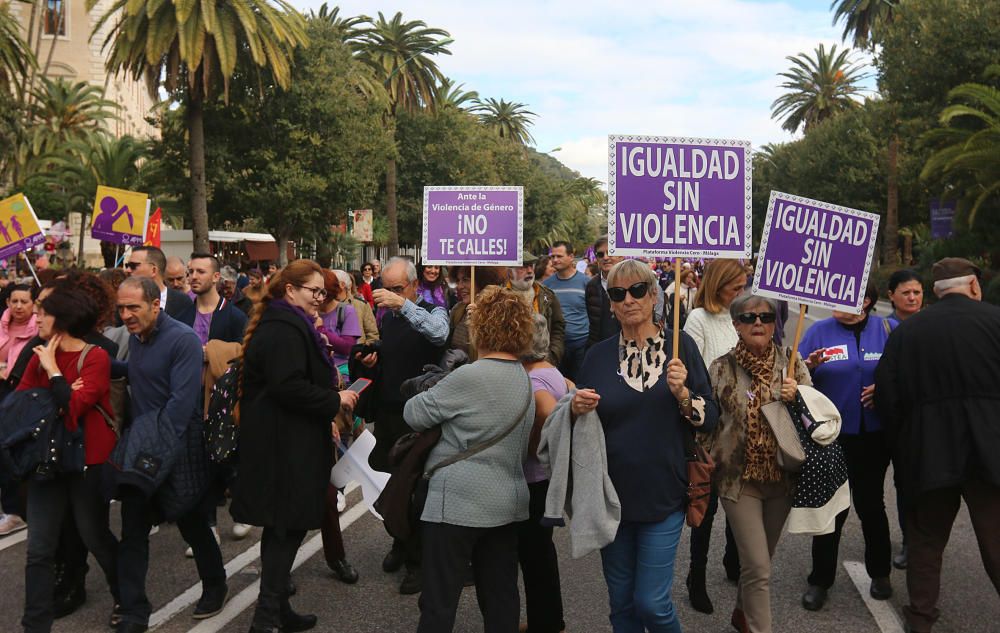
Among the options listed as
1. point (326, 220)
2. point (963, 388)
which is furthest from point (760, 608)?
point (326, 220)

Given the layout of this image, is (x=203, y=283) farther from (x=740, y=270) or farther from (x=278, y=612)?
(x=740, y=270)

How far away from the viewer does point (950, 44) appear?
87.5 feet

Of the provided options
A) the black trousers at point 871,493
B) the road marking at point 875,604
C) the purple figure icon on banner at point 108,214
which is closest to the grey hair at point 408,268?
the black trousers at point 871,493

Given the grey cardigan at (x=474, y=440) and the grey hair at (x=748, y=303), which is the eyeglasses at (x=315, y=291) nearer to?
the grey cardigan at (x=474, y=440)

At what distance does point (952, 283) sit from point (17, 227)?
918 cm

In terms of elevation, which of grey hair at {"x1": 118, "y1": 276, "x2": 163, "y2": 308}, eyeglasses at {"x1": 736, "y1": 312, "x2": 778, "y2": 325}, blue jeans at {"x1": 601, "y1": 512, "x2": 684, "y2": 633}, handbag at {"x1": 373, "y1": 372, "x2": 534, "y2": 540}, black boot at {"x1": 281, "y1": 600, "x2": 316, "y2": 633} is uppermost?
grey hair at {"x1": 118, "y1": 276, "x2": 163, "y2": 308}

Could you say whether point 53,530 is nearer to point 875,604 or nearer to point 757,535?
point 757,535

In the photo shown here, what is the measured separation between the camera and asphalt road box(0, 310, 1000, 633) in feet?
16.4

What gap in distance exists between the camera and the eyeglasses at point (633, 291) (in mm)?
3955

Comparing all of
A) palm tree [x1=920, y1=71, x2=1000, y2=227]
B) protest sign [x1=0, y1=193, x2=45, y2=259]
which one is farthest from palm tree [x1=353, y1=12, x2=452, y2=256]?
protest sign [x1=0, y1=193, x2=45, y2=259]

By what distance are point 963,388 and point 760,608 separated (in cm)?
151

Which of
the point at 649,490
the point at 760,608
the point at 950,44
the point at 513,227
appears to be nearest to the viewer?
the point at 649,490

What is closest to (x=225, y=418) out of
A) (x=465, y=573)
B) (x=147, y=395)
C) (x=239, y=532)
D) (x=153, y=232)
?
(x=147, y=395)

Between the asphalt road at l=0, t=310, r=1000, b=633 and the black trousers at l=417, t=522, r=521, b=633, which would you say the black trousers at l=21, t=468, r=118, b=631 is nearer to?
the asphalt road at l=0, t=310, r=1000, b=633
